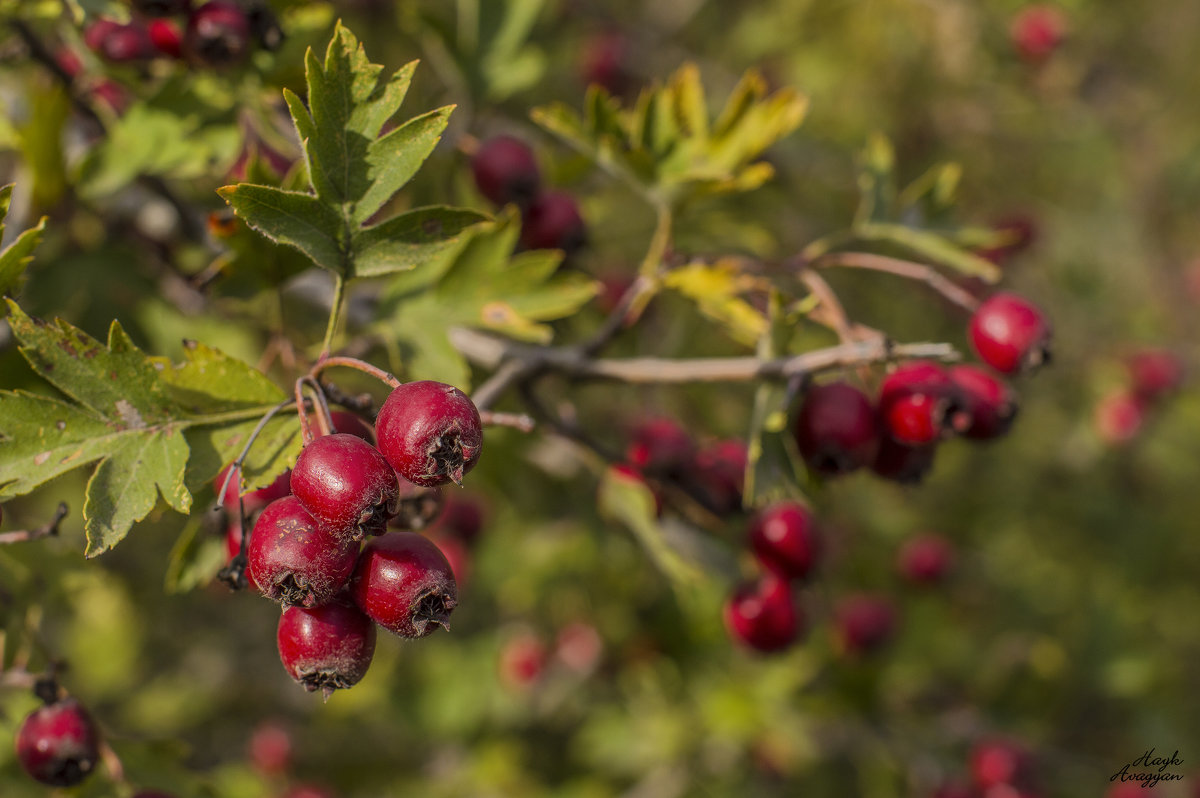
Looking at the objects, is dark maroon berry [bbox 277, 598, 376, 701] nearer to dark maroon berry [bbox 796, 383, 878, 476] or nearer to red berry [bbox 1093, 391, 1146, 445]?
dark maroon berry [bbox 796, 383, 878, 476]

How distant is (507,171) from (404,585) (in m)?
1.32

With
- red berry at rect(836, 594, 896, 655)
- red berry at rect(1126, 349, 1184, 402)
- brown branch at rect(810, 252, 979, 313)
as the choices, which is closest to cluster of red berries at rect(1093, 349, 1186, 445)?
red berry at rect(1126, 349, 1184, 402)

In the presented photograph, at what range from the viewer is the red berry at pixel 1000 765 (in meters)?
3.04

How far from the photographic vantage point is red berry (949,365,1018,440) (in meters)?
1.72

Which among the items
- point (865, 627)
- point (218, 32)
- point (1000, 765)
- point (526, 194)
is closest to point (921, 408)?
point (526, 194)

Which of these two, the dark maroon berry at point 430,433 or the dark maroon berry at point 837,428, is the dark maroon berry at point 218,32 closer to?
the dark maroon berry at point 430,433

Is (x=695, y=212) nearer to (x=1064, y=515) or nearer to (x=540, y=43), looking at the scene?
(x=540, y=43)

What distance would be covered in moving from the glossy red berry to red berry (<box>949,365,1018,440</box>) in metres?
0.06

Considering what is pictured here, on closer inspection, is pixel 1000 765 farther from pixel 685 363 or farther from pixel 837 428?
pixel 685 363

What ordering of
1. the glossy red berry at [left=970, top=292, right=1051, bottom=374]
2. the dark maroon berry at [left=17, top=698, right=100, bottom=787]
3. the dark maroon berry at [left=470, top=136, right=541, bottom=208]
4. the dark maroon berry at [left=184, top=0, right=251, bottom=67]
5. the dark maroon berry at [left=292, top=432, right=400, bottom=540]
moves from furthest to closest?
the dark maroon berry at [left=470, top=136, right=541, bottom=208], the glossy red berry at [left=970, top=292, right=1051, bottom=374], the dark maroon berry at [left=184, top=0, right=251, bottom=67], the dark maroon berry at [left=17, top=698, right=100, bottom=787], the dark maroon berry at [left=292, top=432, right=400, bottom=540]

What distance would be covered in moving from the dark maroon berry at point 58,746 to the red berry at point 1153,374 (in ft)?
15.5

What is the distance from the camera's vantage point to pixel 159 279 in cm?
238

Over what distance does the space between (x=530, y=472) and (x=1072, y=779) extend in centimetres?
260

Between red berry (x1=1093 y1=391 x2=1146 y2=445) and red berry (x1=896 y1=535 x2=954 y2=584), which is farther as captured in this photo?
red berry (x1=1093 y1=391 x2=1146 y2=445)
